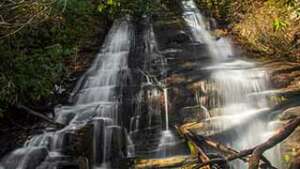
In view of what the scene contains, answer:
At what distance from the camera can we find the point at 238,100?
9625mm

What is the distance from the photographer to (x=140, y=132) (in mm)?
9352

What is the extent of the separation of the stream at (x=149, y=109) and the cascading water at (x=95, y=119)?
18mm

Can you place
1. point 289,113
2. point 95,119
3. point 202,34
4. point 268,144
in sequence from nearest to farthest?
1. point 268,144
2. point 289,113
3. point 95,119
4. point 202,34

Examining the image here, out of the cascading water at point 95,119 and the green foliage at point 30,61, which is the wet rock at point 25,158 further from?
the green foliage at point 30,61

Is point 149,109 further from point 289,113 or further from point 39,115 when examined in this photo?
point 289,113

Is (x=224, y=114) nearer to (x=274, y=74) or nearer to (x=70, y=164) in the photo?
(x=274, y=74)

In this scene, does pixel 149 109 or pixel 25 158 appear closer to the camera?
pixel 25 158

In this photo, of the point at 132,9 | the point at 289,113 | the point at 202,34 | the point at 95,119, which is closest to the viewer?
the point at 289,113

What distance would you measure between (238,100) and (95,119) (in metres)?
2.96

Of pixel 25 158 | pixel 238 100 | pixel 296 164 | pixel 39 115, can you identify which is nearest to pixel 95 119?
pixel 39 115

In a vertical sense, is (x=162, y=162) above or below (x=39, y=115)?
below

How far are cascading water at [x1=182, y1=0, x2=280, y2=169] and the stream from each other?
2cm

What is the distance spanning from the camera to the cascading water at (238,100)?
8336mm

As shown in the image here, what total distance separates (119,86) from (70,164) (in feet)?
11.0
